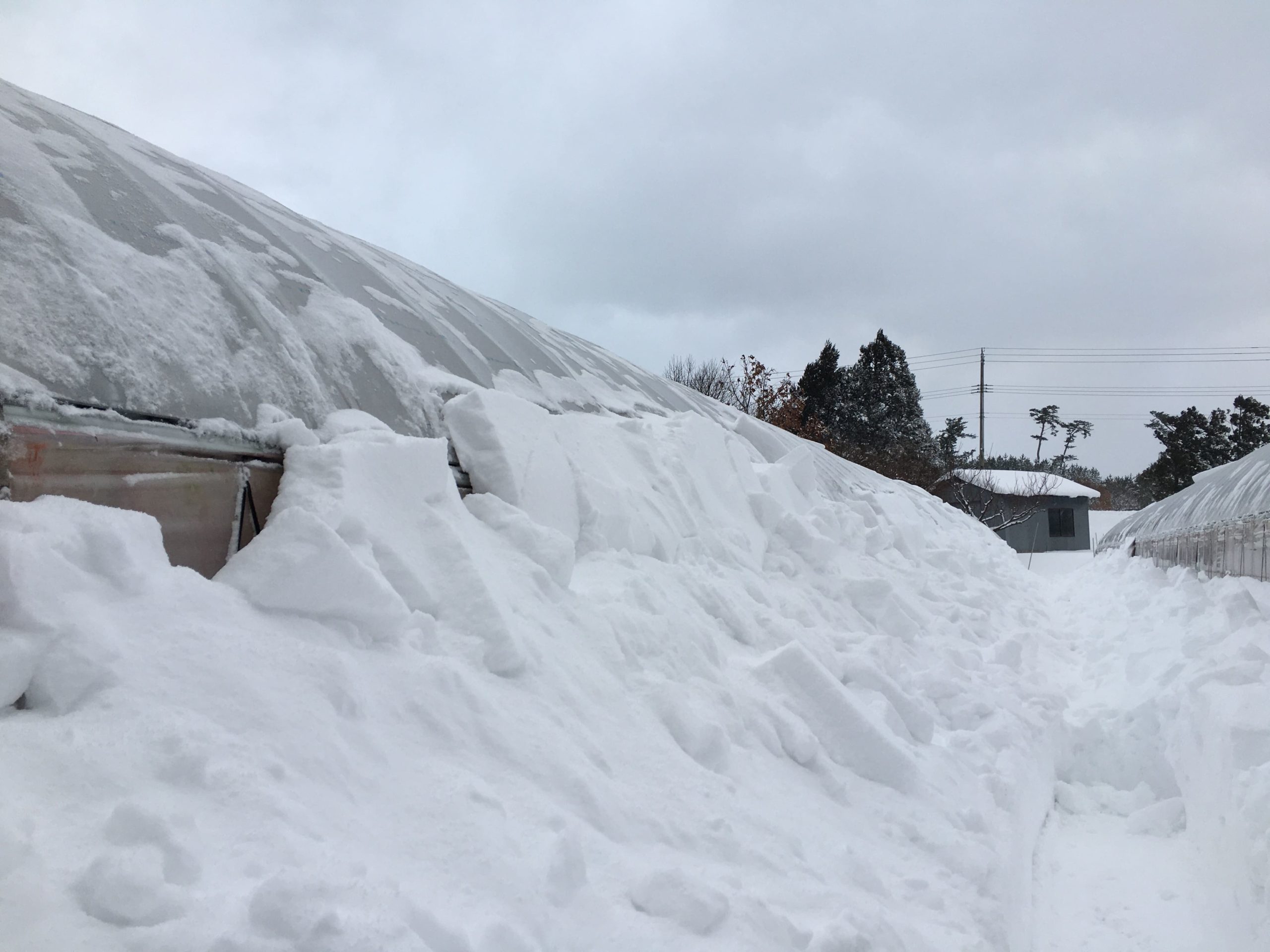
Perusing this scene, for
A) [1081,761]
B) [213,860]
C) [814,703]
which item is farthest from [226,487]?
[1081,761]

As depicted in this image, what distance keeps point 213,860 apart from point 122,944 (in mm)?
191

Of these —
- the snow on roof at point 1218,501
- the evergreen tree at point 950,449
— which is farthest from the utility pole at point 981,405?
the snow on roof at point 1218,501

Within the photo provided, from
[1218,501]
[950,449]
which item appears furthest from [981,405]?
[1218,501]

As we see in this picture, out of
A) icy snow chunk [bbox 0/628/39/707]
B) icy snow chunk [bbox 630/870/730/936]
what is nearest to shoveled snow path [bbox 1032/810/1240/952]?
icy snow chunk [bbox 630/870/730/936]

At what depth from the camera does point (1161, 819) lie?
367cm

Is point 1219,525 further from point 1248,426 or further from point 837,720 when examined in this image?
point 1248,426

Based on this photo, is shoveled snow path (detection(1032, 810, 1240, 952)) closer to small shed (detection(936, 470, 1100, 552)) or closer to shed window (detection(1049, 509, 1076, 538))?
small shed (detection(936, 470, 1100, 552))

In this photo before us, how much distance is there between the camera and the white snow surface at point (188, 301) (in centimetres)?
218

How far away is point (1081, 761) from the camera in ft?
14.7

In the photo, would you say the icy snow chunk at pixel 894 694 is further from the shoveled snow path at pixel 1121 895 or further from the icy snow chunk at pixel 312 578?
the icy snow chunk at pixel 312 578

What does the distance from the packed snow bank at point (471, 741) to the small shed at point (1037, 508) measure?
2480 centimetres

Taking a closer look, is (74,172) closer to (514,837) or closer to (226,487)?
(226,487)

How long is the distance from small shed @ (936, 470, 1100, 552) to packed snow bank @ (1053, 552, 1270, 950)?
21020 mm

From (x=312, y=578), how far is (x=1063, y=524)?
29.3 metres
